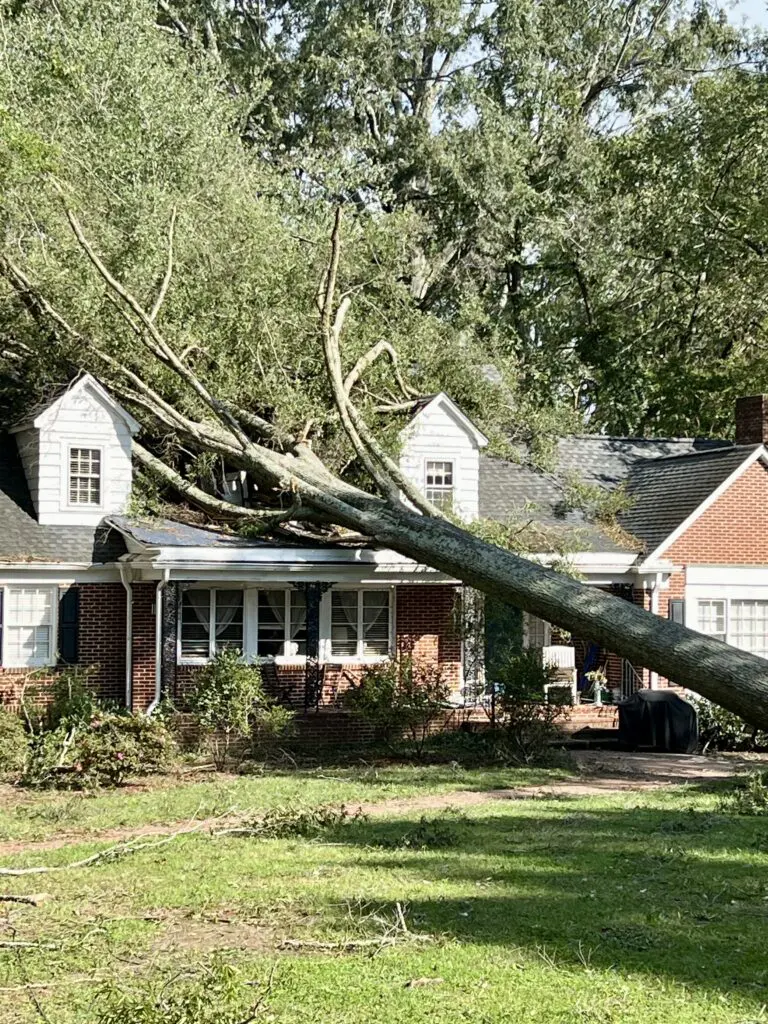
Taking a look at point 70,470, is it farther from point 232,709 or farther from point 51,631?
point 232,709

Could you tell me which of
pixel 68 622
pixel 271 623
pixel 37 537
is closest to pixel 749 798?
pixel 271 623

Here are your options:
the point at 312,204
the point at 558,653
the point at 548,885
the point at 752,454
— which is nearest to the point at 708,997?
the point at 548,885

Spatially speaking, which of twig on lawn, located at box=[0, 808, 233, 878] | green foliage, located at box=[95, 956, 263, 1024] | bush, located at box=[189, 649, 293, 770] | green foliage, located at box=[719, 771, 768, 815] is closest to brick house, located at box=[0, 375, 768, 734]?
bush, located at box=[189, 649, 293, 770]

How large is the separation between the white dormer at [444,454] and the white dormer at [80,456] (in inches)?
197

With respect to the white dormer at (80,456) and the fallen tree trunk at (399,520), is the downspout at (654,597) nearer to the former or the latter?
the fallen tree trunk at (399,520)

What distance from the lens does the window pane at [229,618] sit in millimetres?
21359

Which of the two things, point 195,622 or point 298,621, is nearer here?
point 195,622

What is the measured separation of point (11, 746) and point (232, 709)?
3358 mm

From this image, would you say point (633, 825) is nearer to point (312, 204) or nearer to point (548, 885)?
point (548, 885)

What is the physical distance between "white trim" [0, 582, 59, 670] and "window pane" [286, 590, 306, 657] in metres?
3.93

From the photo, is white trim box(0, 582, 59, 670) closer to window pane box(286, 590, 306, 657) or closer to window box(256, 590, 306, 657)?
window box(256, 590, 306, 657)

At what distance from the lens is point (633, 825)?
43.8ft

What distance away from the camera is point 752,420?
2573 centimetres

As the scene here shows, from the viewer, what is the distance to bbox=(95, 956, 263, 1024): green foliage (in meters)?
5.41
